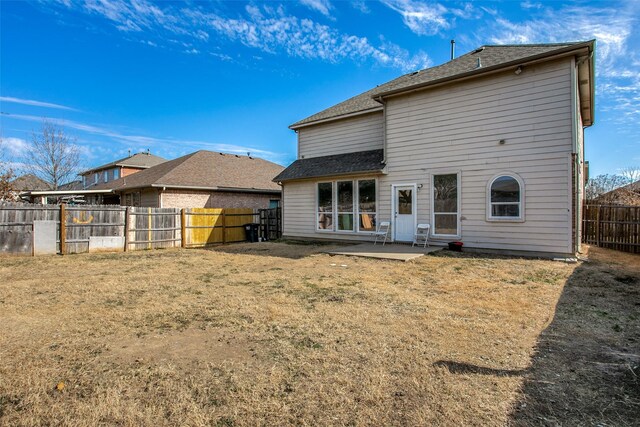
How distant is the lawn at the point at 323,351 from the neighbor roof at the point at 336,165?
6109mm

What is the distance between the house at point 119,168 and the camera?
1260 inches

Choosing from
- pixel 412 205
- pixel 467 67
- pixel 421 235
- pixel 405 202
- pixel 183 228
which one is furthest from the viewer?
pixel 183 228

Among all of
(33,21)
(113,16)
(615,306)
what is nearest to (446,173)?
(615,306)

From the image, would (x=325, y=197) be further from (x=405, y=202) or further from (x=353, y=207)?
(x=405, y=202)

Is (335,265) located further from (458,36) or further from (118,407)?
(458,36)

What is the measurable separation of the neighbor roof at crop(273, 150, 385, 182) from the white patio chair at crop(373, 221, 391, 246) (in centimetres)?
189

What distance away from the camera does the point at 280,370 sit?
3082mm

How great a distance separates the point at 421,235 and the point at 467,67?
5729 millimetres

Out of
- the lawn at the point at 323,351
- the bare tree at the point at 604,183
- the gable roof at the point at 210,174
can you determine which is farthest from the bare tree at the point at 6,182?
the bare tree at the point at 604,183

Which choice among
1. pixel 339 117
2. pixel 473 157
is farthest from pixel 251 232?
pixel 473 157

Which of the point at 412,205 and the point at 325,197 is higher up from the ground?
the point at 325,197

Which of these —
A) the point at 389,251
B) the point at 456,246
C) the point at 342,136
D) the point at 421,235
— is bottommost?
the point at 389,251

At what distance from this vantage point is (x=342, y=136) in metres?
14.4

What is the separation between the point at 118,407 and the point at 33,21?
1578cm
